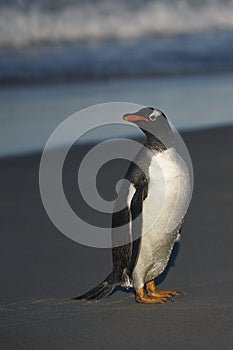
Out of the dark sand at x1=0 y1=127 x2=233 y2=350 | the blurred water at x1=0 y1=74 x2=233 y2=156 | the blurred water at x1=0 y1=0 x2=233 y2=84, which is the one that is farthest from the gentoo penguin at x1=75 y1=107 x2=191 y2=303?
the blurred water at x1=0 y1=0 x2=233 y2=84

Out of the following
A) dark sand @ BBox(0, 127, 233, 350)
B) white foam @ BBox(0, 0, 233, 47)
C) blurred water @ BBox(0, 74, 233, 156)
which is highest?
dark sand @ BBox(0, 127, 233, 350)

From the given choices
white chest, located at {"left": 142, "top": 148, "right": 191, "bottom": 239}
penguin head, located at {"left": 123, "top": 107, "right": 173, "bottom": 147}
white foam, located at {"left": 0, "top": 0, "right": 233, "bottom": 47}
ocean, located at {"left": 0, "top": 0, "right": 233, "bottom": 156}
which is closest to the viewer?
white chest, located at {"left": 142, "top": 148, "right": 191, "bottom": 239}

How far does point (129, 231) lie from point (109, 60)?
13.4 meters

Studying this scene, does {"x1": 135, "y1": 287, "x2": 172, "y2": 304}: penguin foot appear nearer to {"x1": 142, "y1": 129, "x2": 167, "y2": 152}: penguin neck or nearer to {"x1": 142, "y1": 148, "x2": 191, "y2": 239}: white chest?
{"x1": 142, "y1": 148, "x2": 191, "y2": 239}: white chest

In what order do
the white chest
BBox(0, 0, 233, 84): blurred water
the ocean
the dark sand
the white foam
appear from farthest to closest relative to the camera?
the white foam < BBox(0, 0, 233, 84): blurred water < the ocean < the white chest < the dark sand

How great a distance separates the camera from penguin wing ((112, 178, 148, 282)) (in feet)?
16.0

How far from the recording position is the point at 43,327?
15.2ft

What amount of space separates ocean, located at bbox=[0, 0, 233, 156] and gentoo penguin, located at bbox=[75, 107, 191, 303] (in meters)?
4.64

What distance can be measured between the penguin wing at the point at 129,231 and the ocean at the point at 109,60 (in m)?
4.71

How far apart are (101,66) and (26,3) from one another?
27.0 feet

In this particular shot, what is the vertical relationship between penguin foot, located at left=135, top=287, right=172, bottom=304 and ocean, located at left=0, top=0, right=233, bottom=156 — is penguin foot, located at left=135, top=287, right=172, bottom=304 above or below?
above

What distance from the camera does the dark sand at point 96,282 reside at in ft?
14.6

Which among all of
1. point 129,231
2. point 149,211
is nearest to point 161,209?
point 149,211

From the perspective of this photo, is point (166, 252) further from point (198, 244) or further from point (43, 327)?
point (198, 244)
